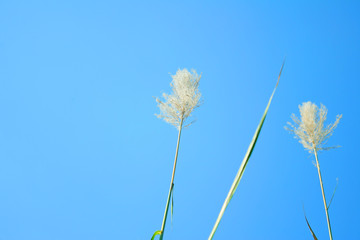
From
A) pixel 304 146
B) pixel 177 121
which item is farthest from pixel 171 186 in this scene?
pixel 304 146

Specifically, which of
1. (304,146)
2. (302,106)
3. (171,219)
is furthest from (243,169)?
(302,106)

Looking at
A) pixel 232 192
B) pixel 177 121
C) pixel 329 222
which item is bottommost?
pixel 232 192

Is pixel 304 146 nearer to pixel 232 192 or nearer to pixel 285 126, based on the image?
pixel 285 126

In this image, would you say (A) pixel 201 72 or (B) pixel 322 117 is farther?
(B) pixel 322 117

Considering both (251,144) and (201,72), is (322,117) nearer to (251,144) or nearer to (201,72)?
(201,72)

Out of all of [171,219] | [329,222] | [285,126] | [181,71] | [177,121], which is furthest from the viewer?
[285,126]

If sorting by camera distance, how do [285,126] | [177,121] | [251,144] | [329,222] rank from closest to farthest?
1. [251,144]
2. [329,222]
3. [177,121]
4. [285,126]

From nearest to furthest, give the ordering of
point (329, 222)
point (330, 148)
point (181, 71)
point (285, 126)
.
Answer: point (329, 222) < point (181, 71) < point (330, 148) < point (285, 126)

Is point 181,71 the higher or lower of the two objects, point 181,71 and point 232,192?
the higher

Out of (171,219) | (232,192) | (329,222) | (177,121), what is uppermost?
(177,121)

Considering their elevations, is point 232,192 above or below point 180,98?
below
